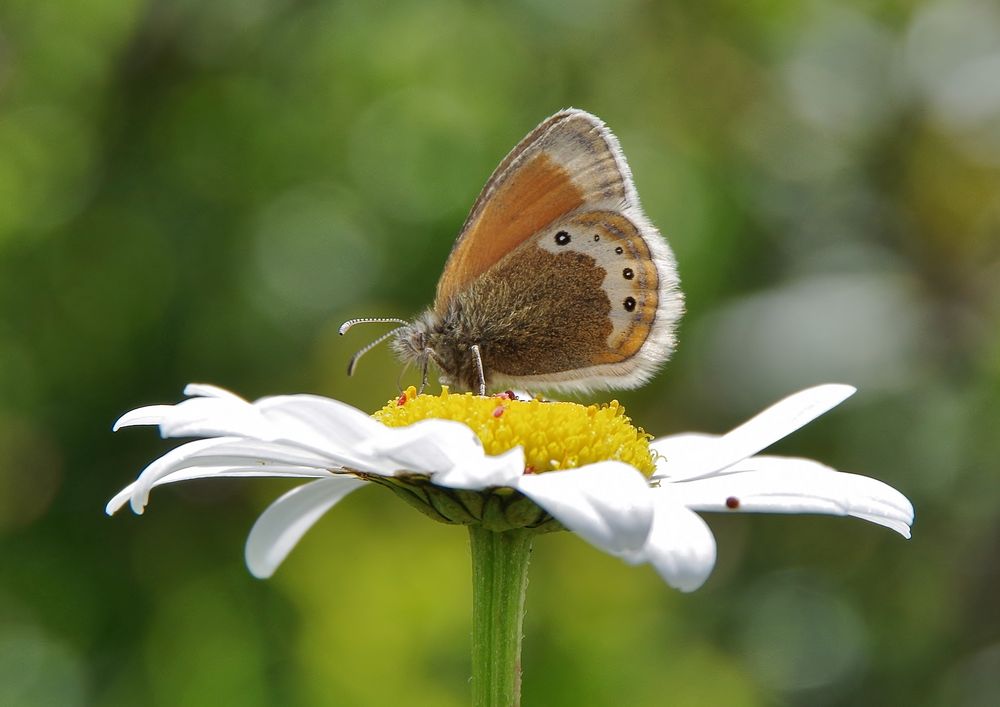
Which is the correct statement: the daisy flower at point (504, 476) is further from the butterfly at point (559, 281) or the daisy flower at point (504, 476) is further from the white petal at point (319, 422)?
the butterfly at point (559, 281)

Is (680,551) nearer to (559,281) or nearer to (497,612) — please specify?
(497,612)

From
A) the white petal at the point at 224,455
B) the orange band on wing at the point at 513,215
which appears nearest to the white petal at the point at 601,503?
the white petal at the point at 224,455

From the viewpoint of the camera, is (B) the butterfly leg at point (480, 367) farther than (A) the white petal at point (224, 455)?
Yes

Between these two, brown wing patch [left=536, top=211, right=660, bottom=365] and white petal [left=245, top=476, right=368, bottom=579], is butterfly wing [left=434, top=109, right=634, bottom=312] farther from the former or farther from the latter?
white petal [left=245, top=476, right=368, bottom=579]

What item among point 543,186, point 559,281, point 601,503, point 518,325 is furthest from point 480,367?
point 601,503

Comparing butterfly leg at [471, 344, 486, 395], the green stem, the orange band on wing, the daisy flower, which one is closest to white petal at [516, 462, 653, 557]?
the daisy flower

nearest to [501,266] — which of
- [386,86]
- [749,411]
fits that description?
[749,411]
